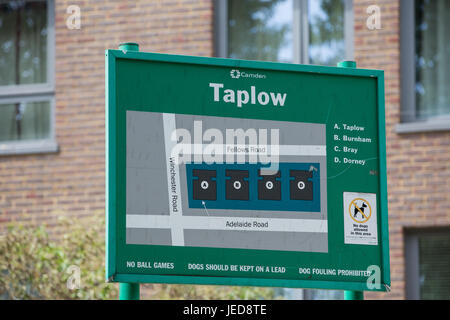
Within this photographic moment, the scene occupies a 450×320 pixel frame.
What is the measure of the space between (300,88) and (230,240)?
1120 mm

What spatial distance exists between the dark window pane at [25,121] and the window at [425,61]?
4722 millimetres

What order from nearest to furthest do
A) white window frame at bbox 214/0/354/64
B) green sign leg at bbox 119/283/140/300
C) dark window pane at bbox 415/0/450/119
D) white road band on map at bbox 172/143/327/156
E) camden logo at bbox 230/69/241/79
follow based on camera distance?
1. green sign leg at bbox 119/283/140/300
2. white road band on map at bbox 172/143/327/156
3. camden logo at bbox 230/69/241/79
4. dark window pane at bbox 415/0/450/119
5. white window frame at bbox 214/0/354/64

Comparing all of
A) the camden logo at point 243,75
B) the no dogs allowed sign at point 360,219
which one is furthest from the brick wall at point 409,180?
the camden logo at point 243,75

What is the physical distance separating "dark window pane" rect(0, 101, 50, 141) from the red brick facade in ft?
1.12

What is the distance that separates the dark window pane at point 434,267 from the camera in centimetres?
1021

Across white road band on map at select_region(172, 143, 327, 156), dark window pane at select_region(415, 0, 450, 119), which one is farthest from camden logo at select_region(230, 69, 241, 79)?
dark window pane at select_region(415, 0, 450, 119)

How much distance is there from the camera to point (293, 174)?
5.36 meters

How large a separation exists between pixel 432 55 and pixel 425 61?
13cm

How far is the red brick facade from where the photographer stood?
10.6 meters

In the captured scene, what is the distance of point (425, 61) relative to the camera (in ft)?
35.6

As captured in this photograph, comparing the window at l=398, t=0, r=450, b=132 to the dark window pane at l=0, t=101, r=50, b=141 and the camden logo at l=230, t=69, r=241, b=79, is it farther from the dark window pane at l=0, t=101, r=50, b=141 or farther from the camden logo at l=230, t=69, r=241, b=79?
the camden logo at l=230, t=69, r=241, b=79
